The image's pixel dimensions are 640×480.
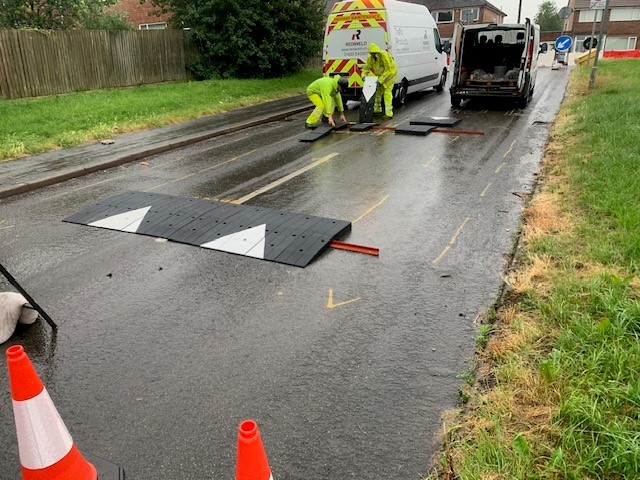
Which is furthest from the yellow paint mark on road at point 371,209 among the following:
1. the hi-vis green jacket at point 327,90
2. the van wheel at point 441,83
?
the van wheel at point 441,83

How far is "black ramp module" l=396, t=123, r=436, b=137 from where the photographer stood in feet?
37.3

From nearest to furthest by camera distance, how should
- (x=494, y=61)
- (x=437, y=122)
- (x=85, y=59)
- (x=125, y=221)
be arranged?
(x=125, y=221)
(x=437, y=122)
(x=494, y=61)
(x=85, y=59)

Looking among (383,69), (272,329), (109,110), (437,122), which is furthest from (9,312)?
(383,69)

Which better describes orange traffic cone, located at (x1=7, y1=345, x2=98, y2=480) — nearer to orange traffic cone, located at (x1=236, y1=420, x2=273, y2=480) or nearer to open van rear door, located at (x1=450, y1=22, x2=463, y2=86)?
orange traffic cone, located at (x1=236, y1=420, x2=273, y2=480)

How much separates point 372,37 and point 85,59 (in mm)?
10769

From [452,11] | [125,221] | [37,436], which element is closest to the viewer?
[37,436]

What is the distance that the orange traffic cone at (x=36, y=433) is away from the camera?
2281 millimetres

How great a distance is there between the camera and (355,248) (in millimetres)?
5289

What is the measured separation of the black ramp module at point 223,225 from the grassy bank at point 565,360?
2.11 metres

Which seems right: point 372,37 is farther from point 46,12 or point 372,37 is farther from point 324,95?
point 46,12

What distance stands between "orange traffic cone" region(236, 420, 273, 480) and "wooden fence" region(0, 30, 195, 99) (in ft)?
57.9

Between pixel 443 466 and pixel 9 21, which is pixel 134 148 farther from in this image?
pixel 9 21

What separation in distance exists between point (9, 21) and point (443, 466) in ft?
91.5

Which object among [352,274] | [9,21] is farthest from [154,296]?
[9,21]
